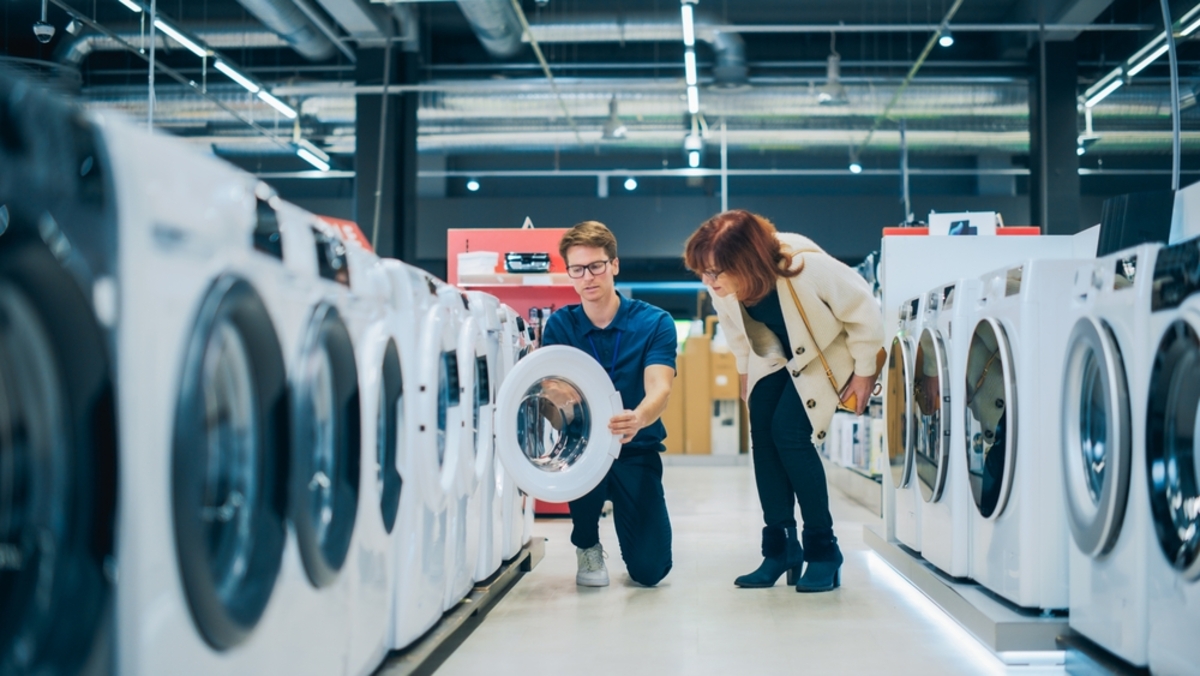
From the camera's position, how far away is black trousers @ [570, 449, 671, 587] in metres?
3.59

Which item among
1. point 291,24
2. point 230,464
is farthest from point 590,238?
point 291,24

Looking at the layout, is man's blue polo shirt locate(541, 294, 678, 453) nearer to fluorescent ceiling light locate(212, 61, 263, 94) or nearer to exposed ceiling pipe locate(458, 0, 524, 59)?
exposed ceiling pipe locate(458, 0, 524, 59)

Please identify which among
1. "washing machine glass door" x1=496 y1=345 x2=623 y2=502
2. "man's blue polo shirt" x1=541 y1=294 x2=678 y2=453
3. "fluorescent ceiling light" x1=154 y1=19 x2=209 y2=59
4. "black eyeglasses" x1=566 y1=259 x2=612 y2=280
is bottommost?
"washing machine glass door" x1=496 y1=345 x2=623 y2=502

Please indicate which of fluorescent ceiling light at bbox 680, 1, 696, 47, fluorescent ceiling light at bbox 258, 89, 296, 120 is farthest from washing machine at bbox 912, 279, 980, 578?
fluorescent ceiling light at bbox 258, 89, 296, 120

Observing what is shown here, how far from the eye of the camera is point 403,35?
9180 mm

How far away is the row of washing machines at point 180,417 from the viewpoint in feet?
3.58

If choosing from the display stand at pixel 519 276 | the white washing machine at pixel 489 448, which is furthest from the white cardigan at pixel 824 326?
the display stand at pixel 519 276

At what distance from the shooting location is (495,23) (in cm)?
847

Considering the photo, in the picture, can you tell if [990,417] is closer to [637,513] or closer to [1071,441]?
[1071,441]

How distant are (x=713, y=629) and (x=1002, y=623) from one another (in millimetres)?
791

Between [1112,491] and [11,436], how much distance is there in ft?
6.99

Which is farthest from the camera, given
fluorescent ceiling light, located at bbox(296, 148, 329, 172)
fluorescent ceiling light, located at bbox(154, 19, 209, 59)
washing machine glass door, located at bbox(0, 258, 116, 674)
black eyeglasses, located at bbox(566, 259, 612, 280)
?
fluorescent ceiling light, located at bbox(296, 148, 329, 172)

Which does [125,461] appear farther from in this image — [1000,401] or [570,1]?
[570,1]

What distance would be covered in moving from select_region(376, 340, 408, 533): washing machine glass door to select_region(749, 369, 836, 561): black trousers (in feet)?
5.17
